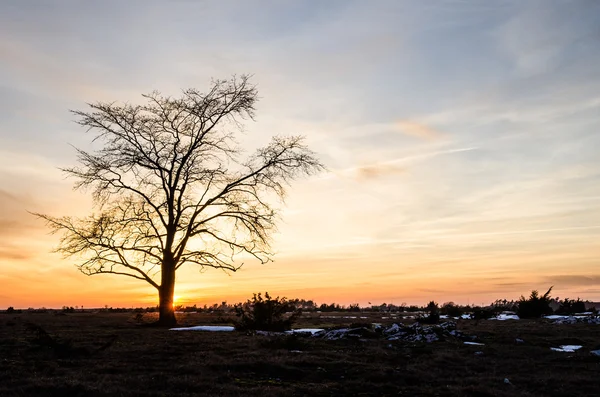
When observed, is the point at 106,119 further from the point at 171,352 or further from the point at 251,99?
the point at 171,352

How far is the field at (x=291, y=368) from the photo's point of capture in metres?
9.70

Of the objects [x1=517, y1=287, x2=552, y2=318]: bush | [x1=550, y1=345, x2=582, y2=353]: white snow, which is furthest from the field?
[x1=517, y1=287, x2=552, y2=318]: bush

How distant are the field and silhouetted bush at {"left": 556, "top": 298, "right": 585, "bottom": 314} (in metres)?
26.0

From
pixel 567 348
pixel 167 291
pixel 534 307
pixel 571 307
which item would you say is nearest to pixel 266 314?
pixel 167 291

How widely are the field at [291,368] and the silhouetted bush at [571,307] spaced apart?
25952 mm

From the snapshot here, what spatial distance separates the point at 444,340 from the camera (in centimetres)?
1875

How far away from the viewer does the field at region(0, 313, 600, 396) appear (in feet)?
31.8

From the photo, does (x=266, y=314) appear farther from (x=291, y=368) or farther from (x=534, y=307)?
(x=534, y=307)

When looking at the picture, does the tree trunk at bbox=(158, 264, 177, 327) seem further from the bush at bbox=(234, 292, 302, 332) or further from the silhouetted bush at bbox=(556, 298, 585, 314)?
the silhouetted bush at bbox=(556, 298, 585, 314)

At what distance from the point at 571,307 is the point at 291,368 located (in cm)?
3798

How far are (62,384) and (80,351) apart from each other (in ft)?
18.5

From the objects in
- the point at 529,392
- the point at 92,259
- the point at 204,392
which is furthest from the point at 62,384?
the point at 92,259

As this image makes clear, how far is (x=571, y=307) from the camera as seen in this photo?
42406 millimetres

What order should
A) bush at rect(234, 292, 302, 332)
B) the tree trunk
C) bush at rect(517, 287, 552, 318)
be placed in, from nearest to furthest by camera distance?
bush at rect(234, 292, 302, 332), the tree trunk, bush at rect(517, 287, 552, 318)
